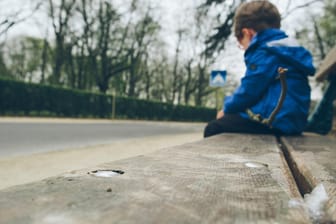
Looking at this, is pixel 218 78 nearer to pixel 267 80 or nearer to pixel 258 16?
pixel 258 16

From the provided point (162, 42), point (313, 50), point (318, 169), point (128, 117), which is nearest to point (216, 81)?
point (318, 169)

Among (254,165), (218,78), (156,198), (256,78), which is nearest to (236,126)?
(256,78)

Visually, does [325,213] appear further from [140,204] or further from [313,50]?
[313,50]

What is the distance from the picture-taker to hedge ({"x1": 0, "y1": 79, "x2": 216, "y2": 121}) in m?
14.2

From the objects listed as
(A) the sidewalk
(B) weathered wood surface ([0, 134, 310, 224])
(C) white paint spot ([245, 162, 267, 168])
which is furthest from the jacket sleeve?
(B) weathered wood surface ([0, 134, 310, 224])

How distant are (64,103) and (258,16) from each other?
15.9m

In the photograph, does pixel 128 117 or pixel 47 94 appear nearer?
pixel 47 94

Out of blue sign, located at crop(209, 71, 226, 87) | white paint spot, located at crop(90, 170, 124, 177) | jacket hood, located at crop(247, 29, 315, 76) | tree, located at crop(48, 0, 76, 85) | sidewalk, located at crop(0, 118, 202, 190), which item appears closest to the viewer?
white paint spot, located at crop(90, 170, 124, 177)

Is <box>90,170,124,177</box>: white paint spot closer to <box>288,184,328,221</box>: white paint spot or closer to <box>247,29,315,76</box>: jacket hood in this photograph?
<box>288,184,328,221</box>: white paint spot

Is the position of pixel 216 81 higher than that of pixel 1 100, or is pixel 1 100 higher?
pixel 216 81

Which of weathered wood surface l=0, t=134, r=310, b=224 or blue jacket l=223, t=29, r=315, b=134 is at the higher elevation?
blue jacket l=223, t=29, r=315, b=134

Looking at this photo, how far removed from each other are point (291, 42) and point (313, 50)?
24.2 meters

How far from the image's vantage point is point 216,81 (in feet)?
37.7

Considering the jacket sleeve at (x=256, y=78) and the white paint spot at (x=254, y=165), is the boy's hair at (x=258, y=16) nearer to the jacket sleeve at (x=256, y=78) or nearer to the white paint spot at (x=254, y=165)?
the jacket sleeve at (x=256, y=78)
